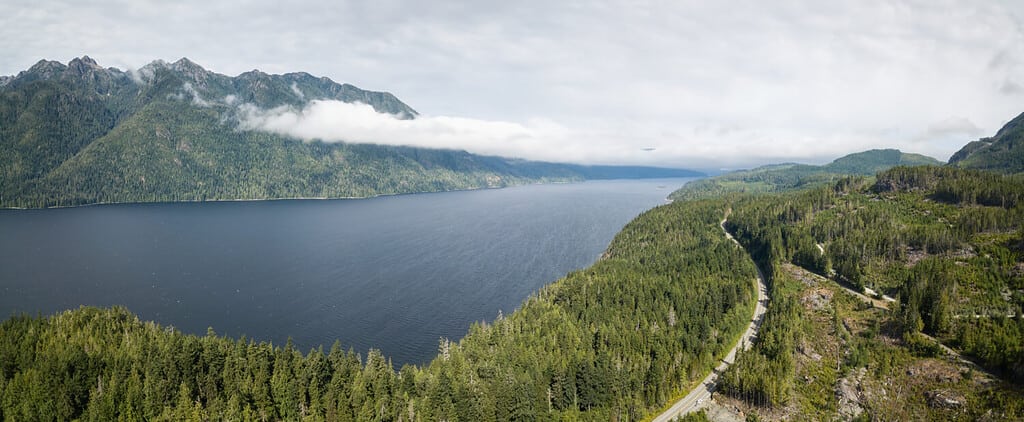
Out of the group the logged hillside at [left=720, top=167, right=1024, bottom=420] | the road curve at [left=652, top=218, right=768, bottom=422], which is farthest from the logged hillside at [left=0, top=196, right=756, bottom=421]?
the logged hillside at [left=720, top=167, right=1024, bottom=420]

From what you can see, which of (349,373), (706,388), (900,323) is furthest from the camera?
(900,323)

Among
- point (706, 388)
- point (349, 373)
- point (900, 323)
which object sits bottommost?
point (706, 388)

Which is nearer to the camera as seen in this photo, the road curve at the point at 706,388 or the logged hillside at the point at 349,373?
the logged hillside at the point at 349,373

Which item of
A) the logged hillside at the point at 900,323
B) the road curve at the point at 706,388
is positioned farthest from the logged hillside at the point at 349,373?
the logged hillside at the point at 900,323

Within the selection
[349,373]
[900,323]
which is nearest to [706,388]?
[900,323]

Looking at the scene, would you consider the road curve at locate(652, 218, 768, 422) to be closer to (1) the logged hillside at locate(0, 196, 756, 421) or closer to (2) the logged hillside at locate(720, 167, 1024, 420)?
(1) the logged hillside at locate(0, 196, 756, 421)

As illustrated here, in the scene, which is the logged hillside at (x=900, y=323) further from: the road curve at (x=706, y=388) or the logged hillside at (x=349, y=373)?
the logged hillside at (x=349, y=373)

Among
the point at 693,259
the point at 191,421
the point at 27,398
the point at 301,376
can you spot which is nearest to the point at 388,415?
the point at 301,376

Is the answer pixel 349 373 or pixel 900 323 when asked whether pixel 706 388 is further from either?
pixel 349 373
